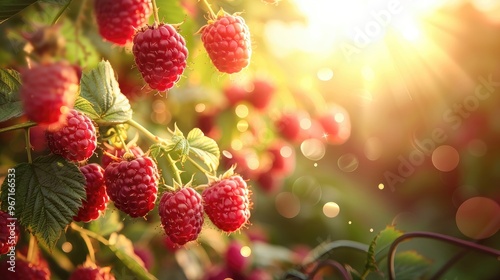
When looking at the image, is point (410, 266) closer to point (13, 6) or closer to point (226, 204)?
point (226, 204)

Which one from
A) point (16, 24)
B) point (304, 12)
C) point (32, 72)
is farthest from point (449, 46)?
A: point (32, 72)

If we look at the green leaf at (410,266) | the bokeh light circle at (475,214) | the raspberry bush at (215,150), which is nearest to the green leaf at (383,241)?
the raspberry bush at (215,150)

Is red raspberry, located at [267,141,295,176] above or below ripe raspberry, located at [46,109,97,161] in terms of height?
below

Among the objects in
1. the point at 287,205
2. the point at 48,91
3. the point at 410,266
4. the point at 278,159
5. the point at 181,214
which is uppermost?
the point at 48,91

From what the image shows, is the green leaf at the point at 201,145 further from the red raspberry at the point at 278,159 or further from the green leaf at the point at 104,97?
the red raspberry at the point at 278,159

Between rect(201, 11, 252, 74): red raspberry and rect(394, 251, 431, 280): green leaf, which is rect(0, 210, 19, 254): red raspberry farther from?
rect(394, 251, 431, 280): green leaf
